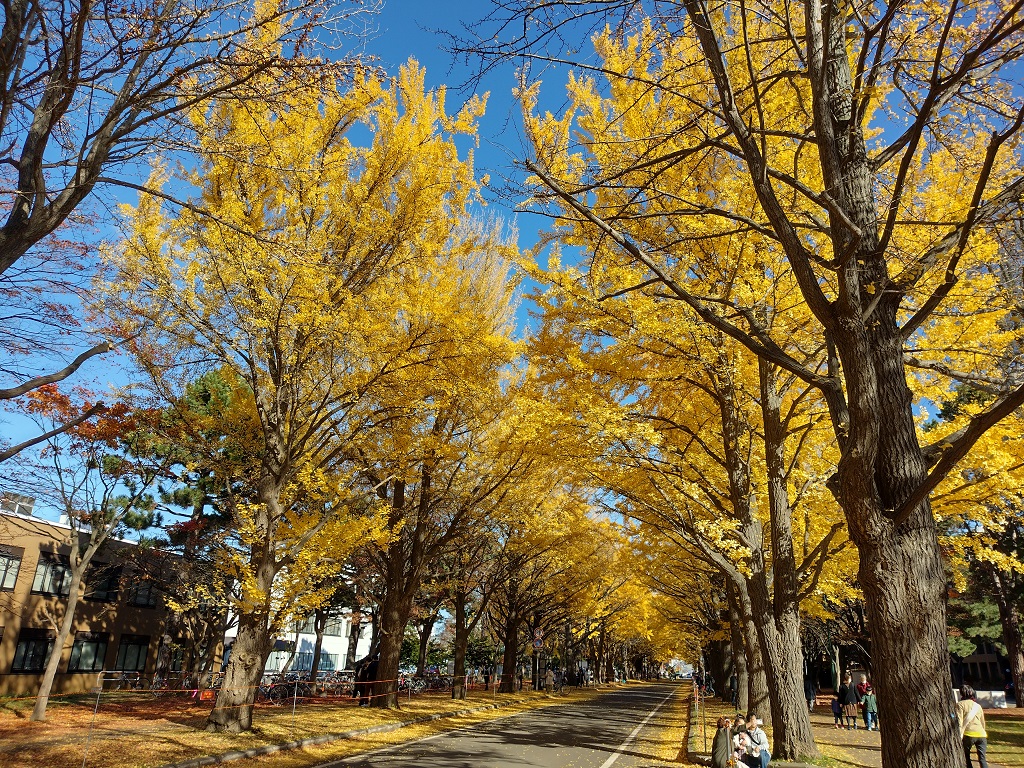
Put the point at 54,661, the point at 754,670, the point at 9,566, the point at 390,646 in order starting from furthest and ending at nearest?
the point at 9,566, the point at 390,646, the point at 54,661, the point at 754,670

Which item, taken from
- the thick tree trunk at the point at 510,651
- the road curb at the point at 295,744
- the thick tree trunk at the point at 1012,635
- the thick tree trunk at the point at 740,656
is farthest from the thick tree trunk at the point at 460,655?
the thick tree trunk at the point at 1012,635

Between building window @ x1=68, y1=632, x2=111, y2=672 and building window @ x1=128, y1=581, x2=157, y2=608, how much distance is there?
1.81 m

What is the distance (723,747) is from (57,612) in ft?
80.7

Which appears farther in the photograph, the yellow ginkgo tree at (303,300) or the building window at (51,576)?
the building window at (51,576)

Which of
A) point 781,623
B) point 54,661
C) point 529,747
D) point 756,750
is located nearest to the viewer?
point 756,750

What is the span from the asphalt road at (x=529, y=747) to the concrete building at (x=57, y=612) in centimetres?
1338

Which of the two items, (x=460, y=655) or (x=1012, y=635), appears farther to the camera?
(x=460, y=655)

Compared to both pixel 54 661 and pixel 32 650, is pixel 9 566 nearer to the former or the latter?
pixel 32 650

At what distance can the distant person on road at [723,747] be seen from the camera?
961 cm

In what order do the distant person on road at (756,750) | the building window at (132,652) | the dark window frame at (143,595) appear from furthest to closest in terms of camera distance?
the dark window frame at (143,595), the building window at (132,652), the distant person on road at (756,750)

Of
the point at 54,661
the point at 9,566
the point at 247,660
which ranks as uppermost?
the point at 9,566

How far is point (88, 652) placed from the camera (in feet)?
80.7

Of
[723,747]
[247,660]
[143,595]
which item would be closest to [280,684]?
[247,660]

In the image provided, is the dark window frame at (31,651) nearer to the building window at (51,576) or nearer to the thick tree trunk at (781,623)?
the building window at (51,576)
